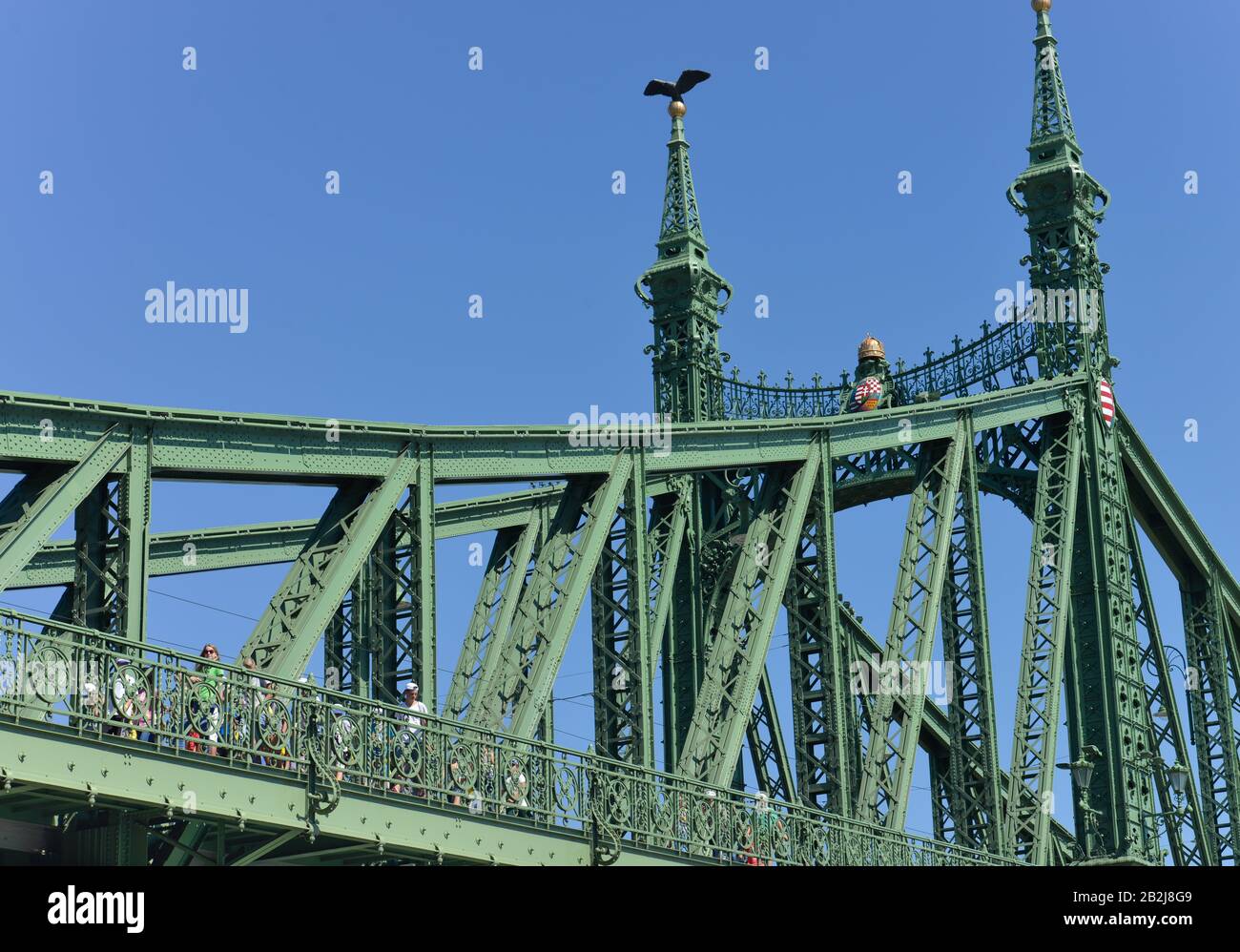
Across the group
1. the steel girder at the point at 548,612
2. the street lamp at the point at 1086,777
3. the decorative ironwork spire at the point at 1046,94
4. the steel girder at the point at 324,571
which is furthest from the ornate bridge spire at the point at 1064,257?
the steel girder at the point at 324,571

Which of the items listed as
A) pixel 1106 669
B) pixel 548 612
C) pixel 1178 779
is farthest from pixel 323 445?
pixel 1106 669

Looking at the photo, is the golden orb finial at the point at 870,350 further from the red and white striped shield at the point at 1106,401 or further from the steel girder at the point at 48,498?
the steel girder at the point at 48,498

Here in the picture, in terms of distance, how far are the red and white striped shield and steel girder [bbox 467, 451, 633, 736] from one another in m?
20.6

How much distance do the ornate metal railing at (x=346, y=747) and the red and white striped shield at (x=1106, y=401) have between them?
21310 millimetres

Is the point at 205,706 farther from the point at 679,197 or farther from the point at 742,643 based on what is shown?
the point at 679,197

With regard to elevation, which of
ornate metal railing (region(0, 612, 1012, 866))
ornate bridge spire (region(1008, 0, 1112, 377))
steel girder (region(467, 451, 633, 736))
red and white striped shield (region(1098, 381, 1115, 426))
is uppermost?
ornate bridge spire (region(1008, 0, 1112, 377))

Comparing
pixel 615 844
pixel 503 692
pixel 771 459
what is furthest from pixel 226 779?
pixel 771 459

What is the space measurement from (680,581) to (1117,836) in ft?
39.3

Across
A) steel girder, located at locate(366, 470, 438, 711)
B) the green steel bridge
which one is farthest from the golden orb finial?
steel girder, located at locate(366, 470, 438, 711)

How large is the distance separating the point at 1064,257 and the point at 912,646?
13.0 metres

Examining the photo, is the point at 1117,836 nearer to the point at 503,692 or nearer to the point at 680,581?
the point at 680,581

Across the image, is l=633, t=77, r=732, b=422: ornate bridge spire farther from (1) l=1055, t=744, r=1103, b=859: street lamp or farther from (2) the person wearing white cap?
(2) the person wearing white cap

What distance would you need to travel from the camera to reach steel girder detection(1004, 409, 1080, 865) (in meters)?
46.5
